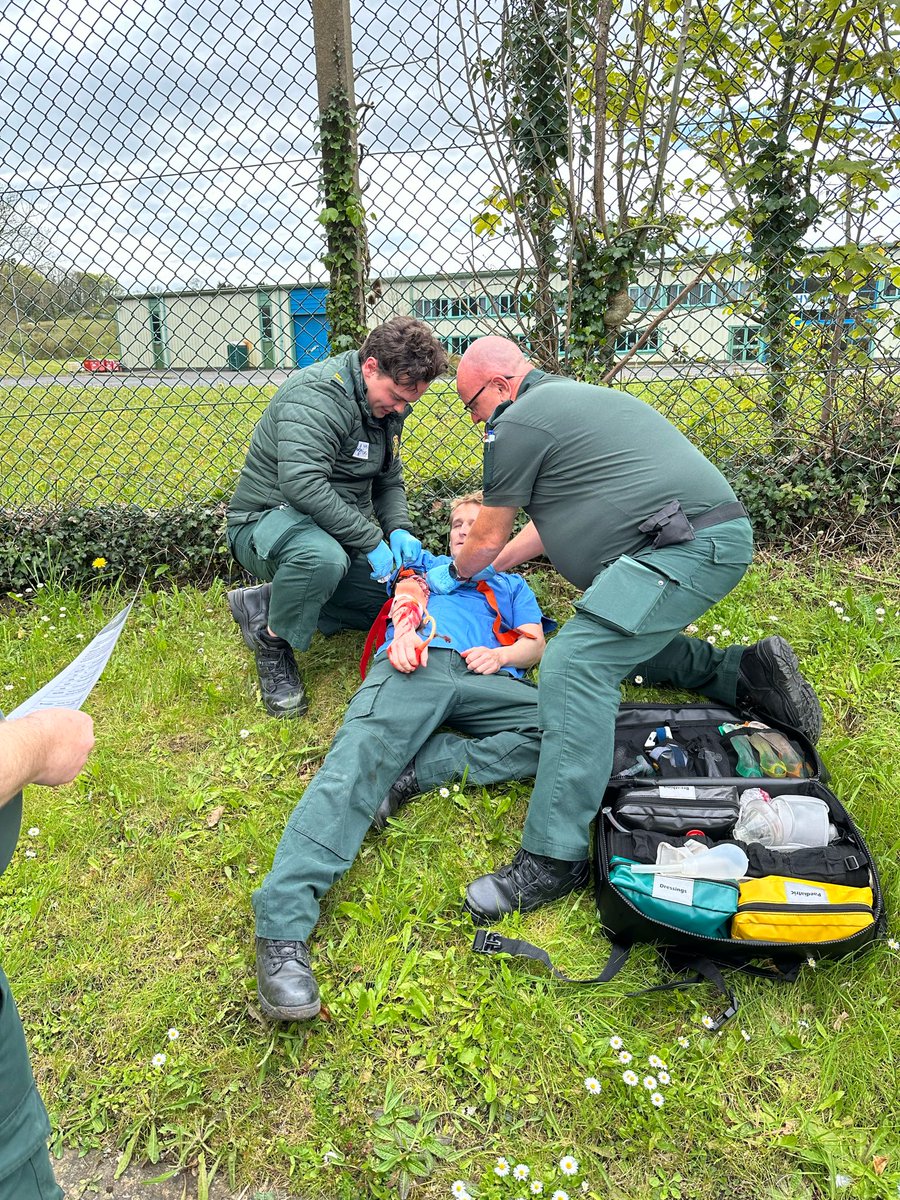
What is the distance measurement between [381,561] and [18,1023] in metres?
2.41

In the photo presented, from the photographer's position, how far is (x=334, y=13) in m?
3.73

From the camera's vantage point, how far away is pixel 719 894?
2.10 meters

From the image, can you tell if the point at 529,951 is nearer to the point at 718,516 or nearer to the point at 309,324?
the point at 718,516

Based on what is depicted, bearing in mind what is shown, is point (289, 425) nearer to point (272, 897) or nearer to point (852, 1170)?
point (272, 897)

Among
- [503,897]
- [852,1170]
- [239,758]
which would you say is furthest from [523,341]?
[852,1170]

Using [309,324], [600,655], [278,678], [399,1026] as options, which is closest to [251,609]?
[278,678]

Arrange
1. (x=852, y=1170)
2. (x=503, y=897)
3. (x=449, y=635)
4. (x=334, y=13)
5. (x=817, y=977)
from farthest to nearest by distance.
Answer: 1. (x=334, y=13)
2. (x=449, y=635)
3. (x=503, y=897)
4. (x=817, y=977)
5. (x=852, y=1170)

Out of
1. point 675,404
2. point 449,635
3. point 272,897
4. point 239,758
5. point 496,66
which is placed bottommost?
point 239,758

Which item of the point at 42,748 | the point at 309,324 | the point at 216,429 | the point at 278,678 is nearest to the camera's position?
the point at 42,748

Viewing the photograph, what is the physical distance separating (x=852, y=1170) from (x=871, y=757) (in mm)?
1452

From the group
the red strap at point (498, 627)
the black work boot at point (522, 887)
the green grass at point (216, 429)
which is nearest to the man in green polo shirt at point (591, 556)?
the black work boot at point (522, 887)

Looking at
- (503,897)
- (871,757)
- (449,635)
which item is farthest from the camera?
(449,635)

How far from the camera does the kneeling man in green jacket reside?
3.26 metres

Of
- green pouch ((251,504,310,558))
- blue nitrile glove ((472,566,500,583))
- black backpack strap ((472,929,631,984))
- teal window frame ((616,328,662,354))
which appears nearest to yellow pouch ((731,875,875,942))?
black backpack strap ((472,929,631,984))
